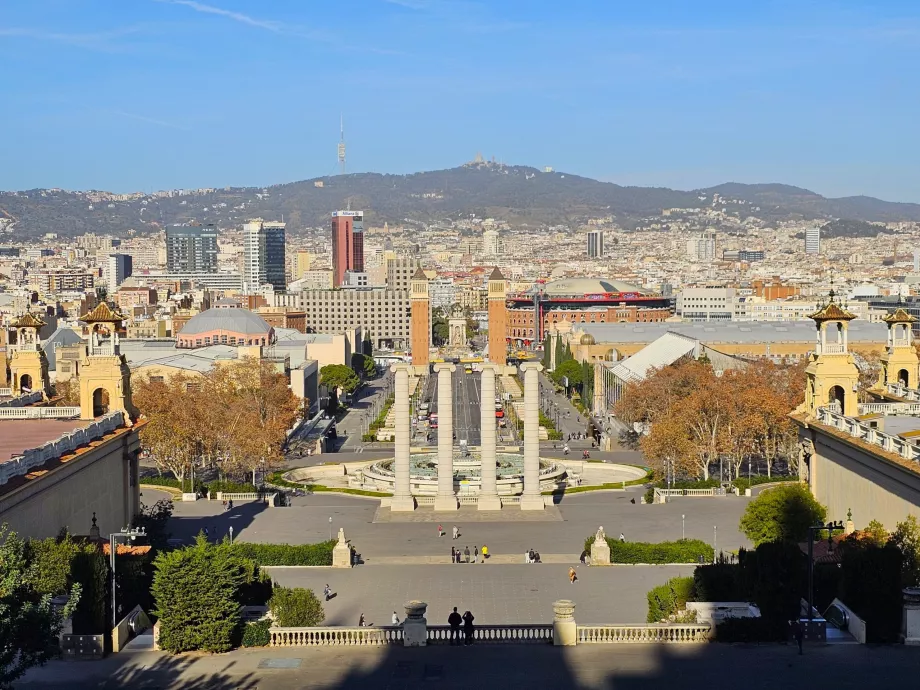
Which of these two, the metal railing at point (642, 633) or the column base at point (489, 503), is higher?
the metal railing at point (642, 633)

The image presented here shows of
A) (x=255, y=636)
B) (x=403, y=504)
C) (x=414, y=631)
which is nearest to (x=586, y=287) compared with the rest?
(x=403, y=504)

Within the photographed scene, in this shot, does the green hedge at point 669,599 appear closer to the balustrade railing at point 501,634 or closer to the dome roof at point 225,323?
the balustrade railing at point 501,634

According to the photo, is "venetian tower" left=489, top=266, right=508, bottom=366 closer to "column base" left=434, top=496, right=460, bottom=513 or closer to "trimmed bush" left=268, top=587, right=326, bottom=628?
"column base" left=434, top=496, right=460, bottom=513

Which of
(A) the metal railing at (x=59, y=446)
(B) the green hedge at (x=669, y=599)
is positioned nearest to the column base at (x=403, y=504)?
(A) the metal railing at (x=59, y=446)

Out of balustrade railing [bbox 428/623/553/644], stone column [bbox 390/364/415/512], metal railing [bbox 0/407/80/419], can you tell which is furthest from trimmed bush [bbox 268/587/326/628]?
stone column [bbox 390/364/415/512]

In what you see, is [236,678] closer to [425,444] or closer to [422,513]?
[422,513]

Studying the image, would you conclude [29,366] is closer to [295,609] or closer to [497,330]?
[295,609]

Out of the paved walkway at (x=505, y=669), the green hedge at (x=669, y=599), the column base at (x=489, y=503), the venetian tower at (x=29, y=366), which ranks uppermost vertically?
the venetian tower at (x=29, y=366)

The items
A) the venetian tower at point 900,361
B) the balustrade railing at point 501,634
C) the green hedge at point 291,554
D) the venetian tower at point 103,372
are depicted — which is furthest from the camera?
the venetian tower at point 900,361
